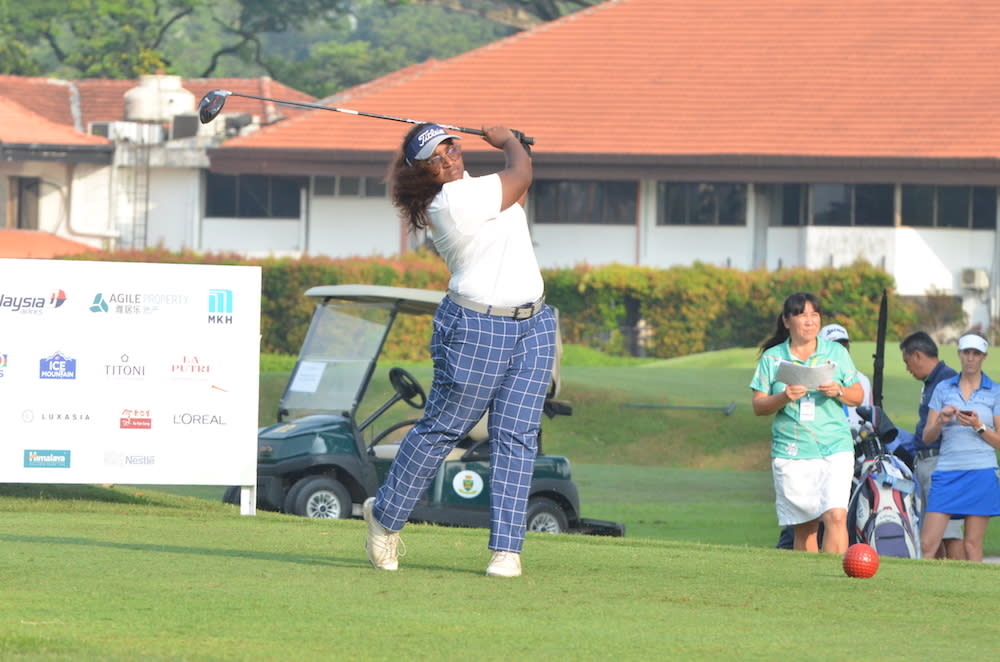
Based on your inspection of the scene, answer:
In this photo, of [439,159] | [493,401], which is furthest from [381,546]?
[439,159]

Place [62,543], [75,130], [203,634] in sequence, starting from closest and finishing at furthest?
1. [203,634]
2. [62,543]
3. [75,130]

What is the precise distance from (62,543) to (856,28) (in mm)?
29961

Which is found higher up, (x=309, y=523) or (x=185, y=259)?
→ (x=185, y=259)

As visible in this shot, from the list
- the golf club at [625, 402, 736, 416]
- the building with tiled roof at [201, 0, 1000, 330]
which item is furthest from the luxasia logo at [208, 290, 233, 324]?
the building with tiled roof at [201, 0, 1000, 330]

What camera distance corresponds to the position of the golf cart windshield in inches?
477

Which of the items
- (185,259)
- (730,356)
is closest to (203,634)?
(730,356)

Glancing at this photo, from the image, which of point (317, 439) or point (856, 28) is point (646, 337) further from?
point (317, 439)

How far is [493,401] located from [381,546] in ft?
2.38

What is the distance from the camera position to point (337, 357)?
12273 mm

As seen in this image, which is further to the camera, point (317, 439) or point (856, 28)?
point (856, 28)

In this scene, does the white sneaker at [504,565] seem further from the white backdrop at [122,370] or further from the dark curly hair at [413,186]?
the white backdrop at [122,370]

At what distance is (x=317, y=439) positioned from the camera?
464 inches

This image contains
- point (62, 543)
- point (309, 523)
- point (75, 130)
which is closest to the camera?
point (62, 543)

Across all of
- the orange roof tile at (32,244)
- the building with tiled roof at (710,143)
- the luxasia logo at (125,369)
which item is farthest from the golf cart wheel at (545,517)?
the orange roof tile at (32,244)
